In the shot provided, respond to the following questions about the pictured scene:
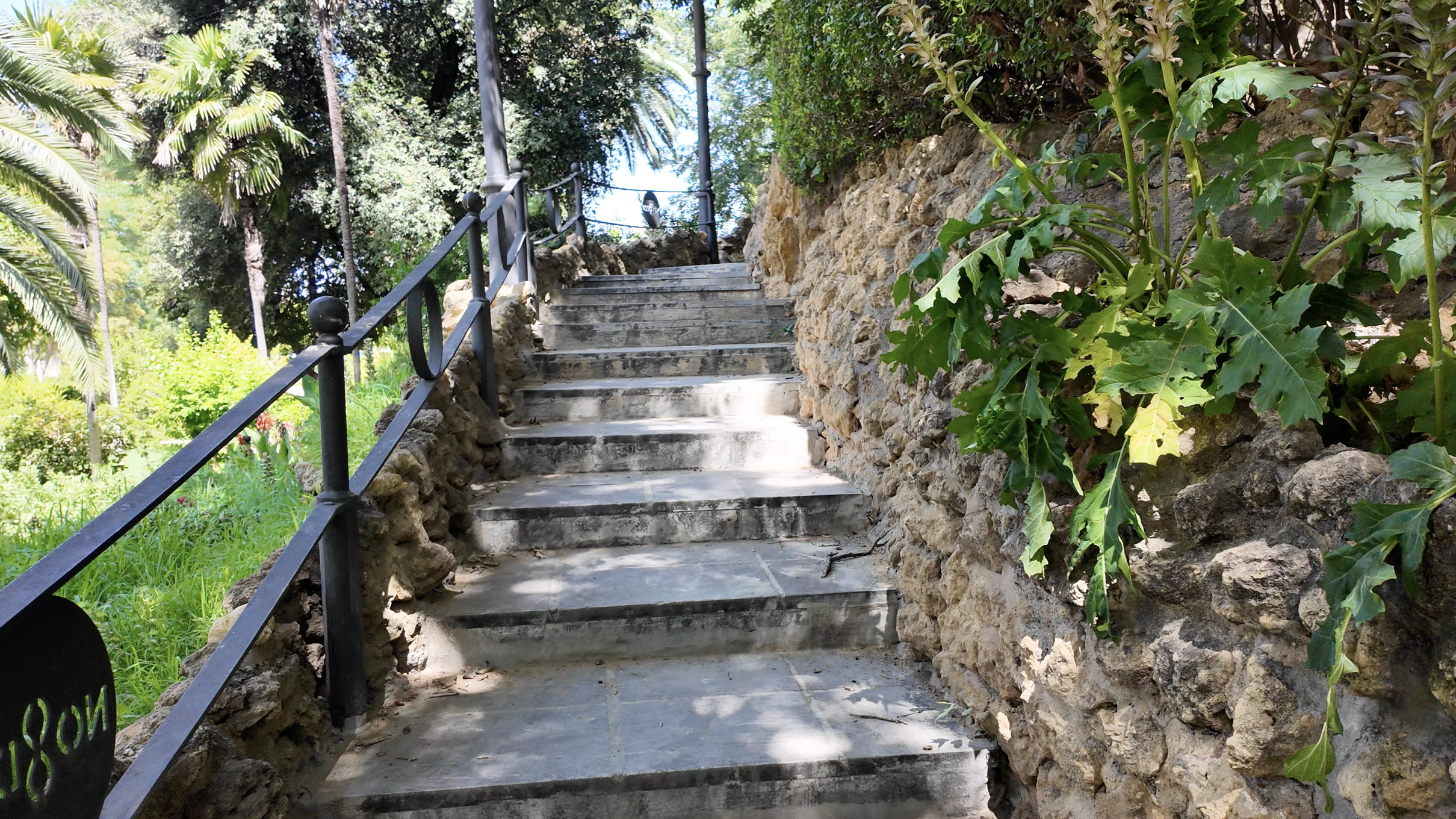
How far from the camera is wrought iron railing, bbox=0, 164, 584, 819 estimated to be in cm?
110

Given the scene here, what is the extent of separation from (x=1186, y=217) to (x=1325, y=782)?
1.37 m

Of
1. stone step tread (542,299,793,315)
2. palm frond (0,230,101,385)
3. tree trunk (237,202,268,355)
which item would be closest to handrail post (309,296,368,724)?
stone step tread (542,299,793,315)

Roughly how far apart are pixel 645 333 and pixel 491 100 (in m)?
1.82

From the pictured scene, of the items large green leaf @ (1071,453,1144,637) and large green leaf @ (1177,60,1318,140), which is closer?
large green leaf @ (1177,60,1318,140)

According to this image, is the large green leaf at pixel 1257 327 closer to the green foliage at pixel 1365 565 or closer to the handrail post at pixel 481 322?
the green foliage at pixel 1365 565

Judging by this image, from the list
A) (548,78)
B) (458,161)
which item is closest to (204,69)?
(458,161)

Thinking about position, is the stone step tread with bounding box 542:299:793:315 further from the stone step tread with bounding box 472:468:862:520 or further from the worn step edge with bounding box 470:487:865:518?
the worn step edge with bounding box 470:487:865:518

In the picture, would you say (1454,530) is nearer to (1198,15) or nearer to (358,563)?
(1198,15)

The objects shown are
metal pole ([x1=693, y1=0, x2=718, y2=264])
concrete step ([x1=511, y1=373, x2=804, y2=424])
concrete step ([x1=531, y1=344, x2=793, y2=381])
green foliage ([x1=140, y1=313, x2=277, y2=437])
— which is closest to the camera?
concrete step ([x1=511, y1=373, x2=804, y2=424])

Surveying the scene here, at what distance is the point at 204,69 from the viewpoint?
538 inches

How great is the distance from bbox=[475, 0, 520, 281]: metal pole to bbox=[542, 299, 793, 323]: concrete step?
666 millimetres

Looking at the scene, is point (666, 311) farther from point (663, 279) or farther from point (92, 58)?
point (92, 58)

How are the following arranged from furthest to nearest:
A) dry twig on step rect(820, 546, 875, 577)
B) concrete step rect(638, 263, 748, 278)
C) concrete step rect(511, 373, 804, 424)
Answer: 1. concrete step rect(638, 263, 748, 278)
2. concrete step rect(511, 373, 804, 424)
3. dry twig on step rect(820, 546, 875, 577)

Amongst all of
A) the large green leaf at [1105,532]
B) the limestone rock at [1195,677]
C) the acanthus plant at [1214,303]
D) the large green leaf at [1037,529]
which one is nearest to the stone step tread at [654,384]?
the acanthus plant at [1214,303]
